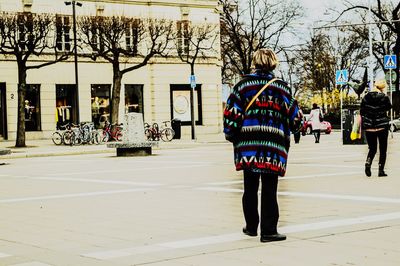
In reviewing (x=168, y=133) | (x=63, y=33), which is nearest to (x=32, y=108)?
(x=63, y=33)

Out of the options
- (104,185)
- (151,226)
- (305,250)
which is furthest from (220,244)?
(104,185)

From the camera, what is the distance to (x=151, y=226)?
364 inches

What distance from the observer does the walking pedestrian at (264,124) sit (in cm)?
793

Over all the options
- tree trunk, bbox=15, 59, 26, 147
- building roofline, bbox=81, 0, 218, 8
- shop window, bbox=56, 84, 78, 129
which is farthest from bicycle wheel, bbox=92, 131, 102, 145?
building roofline, bbox=81, 0, 218, 8

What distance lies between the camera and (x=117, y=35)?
43.5 meters

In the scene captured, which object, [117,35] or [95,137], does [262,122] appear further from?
[117,35]

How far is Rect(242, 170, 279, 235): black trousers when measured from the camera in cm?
785

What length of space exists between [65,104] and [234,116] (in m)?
40.6

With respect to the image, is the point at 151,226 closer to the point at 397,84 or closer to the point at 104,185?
the point at 104,185

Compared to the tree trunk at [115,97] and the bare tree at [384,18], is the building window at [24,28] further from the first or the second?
the bare tree at [384,18]

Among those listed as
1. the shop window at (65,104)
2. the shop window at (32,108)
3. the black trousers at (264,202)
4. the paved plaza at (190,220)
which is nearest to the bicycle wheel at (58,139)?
the shop window at (32,108)

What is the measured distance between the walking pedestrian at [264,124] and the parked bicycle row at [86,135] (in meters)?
31.4

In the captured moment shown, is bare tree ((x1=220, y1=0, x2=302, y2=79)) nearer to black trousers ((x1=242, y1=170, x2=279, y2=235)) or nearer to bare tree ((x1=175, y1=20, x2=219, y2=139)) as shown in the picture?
bare tree ((x1=175, y1=20, x2=219, y2=139))

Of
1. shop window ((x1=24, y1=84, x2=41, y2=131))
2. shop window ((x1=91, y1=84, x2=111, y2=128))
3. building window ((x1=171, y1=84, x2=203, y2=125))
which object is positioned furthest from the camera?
building window ((x1=171, y1=84, x2=203, y2=125))
